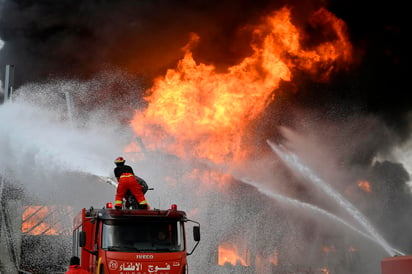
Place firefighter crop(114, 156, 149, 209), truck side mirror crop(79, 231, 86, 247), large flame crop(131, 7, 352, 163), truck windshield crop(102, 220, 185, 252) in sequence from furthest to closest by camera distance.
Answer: large flame crop(131, 7, 352, 163)
firefighter crop(114, 156, 149, 209)
truck windshield crop(102, 220, 185, 252)
truck side mirror crop(79, 231, 86, 247)

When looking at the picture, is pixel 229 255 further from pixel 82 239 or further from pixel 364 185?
pixel 82 239

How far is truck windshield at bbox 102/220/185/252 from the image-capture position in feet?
31.9

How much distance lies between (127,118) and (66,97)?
8.64 ft

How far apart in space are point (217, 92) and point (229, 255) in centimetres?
820

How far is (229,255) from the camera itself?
24203 millimetres

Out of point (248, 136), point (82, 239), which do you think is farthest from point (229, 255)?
point (82, 239)

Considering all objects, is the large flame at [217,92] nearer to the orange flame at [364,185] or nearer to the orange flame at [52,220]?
the orange flame at [52,220]

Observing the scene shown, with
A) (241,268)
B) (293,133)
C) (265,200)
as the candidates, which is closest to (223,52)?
(293,133)

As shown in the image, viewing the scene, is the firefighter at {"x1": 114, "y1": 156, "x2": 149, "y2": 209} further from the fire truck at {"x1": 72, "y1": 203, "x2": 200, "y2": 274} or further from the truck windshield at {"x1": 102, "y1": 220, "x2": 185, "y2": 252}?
the truck windshield at {"x1": 102, "y1": 220, "x2": 185, "y2": 252}

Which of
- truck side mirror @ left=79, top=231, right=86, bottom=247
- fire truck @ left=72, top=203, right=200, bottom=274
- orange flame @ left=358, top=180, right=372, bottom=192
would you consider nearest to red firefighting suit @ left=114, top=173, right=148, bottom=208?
fire truck @ left=72, top=203, right=200, bottom=274

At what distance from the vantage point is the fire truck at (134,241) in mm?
9523

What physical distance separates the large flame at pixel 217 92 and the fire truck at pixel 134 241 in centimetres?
1064

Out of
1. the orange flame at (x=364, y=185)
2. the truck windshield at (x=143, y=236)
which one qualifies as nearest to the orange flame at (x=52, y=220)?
the truck windshield at (x=143, y=236)

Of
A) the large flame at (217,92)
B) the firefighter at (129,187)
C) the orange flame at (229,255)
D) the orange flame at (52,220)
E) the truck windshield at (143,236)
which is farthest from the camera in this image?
the orange flame at (229,255)
